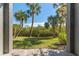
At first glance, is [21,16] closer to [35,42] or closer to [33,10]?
[33,10]

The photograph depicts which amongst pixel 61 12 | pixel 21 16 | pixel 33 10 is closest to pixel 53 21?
pixel 61 12

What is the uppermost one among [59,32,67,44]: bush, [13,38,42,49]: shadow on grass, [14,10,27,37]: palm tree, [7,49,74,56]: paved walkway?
[14,10,27,37]: palm tree

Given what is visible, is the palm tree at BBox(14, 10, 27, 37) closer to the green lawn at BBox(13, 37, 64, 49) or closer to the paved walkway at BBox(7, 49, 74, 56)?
the green lawn at BBox(13, 37, 64, 49)

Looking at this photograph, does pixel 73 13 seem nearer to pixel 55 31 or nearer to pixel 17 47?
pixel 55 31

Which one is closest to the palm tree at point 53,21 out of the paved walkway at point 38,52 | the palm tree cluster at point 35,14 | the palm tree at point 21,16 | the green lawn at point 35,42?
the palm tree cluster at point 35,14

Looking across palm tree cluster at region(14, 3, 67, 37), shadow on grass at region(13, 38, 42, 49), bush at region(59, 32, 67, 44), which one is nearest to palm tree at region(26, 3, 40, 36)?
palm tree cluster at region(14, 3, 67, 37)

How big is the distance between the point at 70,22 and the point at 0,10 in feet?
3.27

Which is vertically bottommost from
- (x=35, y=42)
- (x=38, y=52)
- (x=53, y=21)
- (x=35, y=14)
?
(x=38, y=52)

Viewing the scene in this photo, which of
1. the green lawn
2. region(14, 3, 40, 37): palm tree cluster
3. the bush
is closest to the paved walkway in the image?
the green lawn

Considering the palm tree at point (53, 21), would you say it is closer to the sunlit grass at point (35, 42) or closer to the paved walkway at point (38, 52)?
the sunlit grass at point (35, 42)

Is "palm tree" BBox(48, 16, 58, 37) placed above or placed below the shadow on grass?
above

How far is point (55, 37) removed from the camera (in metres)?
2.74

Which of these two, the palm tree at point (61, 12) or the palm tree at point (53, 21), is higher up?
the palm tree at point (61, 12)

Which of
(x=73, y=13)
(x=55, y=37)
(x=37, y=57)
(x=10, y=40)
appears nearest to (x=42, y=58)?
(x=37, y=57)
